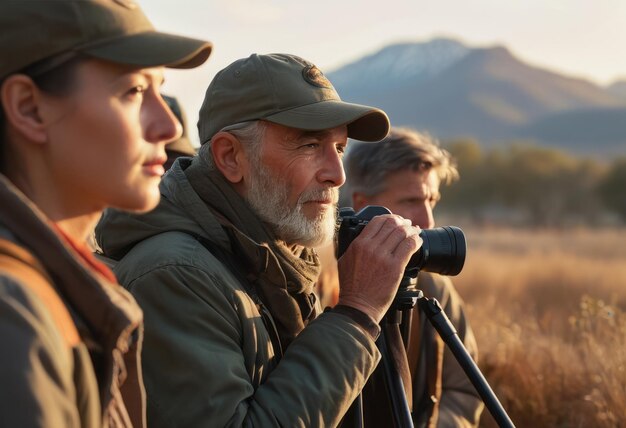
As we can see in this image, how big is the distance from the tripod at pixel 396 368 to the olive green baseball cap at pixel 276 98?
1.87 ft

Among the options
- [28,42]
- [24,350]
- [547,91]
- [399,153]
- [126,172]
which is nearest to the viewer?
[24,350]

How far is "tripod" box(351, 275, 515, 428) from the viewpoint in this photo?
2480 mm

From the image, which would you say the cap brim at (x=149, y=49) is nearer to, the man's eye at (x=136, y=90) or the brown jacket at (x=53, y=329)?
the man's eye at (x=136, y=90)

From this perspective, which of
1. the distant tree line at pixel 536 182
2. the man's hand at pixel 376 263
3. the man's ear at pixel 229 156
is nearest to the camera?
the man's hand at pixel 376 263

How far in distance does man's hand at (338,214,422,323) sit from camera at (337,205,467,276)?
0.08m

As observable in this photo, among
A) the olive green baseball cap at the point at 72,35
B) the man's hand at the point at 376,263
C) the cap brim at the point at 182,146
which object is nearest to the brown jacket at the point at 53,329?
the olive green baseball cap at the point at 72,35

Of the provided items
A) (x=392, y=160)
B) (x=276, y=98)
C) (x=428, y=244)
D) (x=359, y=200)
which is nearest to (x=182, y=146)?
(x=359, y=200)

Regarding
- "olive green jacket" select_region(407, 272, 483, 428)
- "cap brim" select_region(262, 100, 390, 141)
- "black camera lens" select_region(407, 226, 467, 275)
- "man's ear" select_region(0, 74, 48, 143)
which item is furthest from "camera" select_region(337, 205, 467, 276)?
"man's ear" select_region(0, 74, 48, 143)

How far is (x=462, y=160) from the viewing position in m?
68.2

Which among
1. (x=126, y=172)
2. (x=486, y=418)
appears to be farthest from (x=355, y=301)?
(x=486, y=418)

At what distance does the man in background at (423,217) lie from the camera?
3.40 meters

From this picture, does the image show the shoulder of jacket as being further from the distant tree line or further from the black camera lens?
the distant tree line

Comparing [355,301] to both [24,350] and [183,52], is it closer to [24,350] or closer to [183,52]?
[183,52]

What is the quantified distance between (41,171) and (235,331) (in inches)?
33.7
